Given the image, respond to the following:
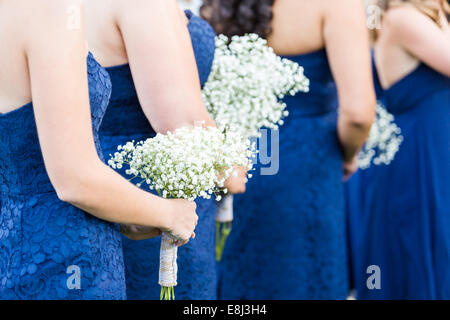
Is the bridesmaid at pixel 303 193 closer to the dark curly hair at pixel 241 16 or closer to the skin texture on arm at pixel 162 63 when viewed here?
the dark curly hair at pixel 241 16

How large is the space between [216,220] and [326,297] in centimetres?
78

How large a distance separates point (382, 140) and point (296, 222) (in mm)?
770

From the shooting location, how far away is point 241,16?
2.19 m

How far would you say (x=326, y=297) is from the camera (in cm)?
248

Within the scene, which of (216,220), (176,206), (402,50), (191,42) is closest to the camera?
(176,206)

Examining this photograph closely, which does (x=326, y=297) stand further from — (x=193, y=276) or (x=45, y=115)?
(x=45, y=115)

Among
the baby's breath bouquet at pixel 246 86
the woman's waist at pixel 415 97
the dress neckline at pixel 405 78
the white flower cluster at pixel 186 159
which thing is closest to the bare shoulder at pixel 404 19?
the dress neckline at pixel 405 78

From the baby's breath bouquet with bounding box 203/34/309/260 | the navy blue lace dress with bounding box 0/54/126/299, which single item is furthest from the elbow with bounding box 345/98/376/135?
the navy blue lace dress with bounding box 0/54/126/299

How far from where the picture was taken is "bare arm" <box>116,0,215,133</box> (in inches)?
56.4

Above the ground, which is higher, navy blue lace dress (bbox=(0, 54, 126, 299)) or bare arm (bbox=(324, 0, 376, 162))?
bare arm (bbox=(324, 0, 376, 162))

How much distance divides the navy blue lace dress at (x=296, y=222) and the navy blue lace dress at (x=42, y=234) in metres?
1.20

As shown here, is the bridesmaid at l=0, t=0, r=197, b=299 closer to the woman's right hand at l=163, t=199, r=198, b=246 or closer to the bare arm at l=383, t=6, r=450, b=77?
Answer: the woman's right hand at l=163, t=199, r=198, b=246

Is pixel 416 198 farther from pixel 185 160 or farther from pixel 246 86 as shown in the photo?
pixel 185 160
